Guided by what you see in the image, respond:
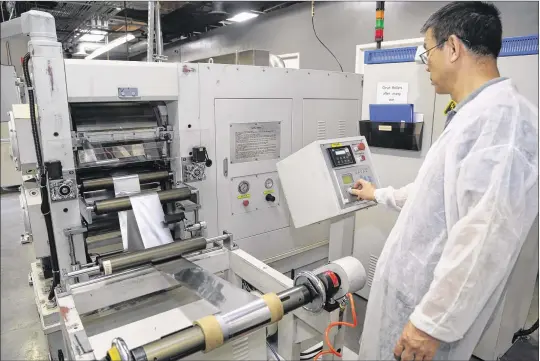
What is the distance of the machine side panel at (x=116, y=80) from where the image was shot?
1.54 meters

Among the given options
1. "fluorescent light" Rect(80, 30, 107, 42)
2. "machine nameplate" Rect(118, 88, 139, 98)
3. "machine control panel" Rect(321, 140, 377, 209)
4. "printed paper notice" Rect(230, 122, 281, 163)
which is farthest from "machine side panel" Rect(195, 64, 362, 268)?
"fluorescent light" Rect(80, 30, 107, 42)

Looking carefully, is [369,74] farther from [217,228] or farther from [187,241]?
[187,241]

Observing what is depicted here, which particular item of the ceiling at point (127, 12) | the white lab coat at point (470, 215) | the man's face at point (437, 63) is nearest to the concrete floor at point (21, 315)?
the white lab coat at point (470, 215)

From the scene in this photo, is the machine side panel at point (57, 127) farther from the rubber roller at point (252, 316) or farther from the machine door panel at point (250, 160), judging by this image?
the rubber roller at point (252, 316)

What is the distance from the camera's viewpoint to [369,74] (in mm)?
2383

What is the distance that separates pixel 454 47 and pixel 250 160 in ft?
4.45

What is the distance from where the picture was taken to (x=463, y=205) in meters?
1.04

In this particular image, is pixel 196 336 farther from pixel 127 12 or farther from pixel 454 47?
pixel 127 12

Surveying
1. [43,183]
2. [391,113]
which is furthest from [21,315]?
[391,113]

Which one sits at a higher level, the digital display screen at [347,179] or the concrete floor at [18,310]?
the digital display screen at [347,179]

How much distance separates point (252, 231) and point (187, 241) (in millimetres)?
988

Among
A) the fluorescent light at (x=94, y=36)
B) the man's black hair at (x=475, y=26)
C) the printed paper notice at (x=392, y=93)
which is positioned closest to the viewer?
the man's black hair at (x=475, y=26)

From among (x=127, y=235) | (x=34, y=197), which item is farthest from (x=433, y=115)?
(x=34, y=197)

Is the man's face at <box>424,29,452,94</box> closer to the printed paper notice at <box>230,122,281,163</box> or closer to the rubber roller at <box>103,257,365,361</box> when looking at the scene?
the rubber roller at <box>103,257,365,361</box>
